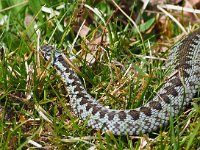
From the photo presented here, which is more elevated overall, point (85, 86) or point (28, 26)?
point (28, 26)

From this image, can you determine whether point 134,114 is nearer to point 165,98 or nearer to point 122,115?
point 122,115

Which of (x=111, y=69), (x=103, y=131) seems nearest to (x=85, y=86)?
(x=111, y=69)

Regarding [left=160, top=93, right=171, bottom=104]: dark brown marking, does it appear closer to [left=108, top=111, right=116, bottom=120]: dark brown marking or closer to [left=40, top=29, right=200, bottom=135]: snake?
[left=40, top=29, right=200, bottom=135]: snake

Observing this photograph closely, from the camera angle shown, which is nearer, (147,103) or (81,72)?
(147,103)

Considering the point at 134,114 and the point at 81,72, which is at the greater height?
the point at 81,72

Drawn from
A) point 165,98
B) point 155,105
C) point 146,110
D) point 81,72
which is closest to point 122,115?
point 146,110

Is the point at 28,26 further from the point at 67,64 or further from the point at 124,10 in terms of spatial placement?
the point at 124,10

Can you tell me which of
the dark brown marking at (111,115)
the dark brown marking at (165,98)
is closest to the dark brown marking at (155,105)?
the dark brown marking at (165,98)
